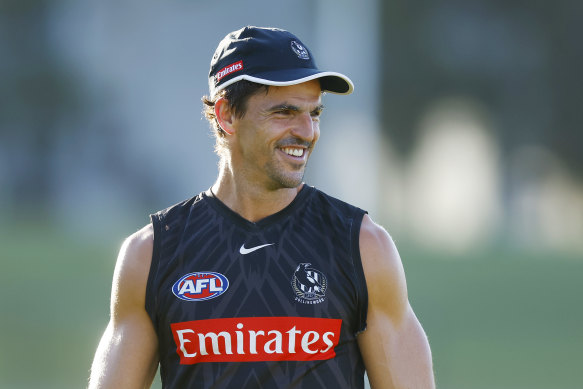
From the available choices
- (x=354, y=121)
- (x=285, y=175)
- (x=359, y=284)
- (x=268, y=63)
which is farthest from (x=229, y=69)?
(x=354, y=121)

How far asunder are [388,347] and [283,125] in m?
0.87

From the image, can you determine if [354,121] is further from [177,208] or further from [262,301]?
[262,301]

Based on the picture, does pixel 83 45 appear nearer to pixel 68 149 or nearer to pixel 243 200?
pixel 68 149

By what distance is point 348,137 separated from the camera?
18250mm

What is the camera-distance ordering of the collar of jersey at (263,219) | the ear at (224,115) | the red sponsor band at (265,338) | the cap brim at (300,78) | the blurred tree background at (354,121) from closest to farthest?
the red sponsor band at (265,338), the cap brim at (300,78), the collar of jersey at (263,219), the ear at (224,115), the blurred tree background at (354,121)

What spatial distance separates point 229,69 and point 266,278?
801 millimetres

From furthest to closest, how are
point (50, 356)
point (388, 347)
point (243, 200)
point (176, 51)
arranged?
point (176, 51)
point (50, 356)
point (243, 200)
point (388, 347)

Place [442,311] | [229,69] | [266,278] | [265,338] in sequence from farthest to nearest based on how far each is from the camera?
[442,311], [229,69], [266,278], [265,338]

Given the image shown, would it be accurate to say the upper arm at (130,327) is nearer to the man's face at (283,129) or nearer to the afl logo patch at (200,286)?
the afl logo patch at (200,286)

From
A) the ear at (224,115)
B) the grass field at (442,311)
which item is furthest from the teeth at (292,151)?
the grass field at (442,311)

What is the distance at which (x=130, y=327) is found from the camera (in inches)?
141

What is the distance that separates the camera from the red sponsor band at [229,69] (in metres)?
3.66

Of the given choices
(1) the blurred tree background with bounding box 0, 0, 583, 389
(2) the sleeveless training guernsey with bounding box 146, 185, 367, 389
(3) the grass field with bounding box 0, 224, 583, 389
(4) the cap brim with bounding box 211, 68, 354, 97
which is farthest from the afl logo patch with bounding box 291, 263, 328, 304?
(1) the blurred tree background with bounding box 0, 0, 583, 389

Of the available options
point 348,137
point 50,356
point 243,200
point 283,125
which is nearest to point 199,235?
point 243,200
